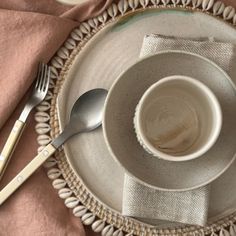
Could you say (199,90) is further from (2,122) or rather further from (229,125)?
(2,122)

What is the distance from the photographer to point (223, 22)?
1.92 ft

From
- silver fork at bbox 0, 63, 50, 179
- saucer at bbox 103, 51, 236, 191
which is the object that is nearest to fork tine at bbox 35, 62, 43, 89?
silver fork at bbox 0, 63, 50, 179

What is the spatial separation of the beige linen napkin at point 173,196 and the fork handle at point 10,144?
0.44ft

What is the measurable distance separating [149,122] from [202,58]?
8 cm

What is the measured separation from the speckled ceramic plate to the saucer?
6 cm

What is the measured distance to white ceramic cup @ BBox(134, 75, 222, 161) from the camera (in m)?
0.50

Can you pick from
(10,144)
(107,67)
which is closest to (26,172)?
(10,144)

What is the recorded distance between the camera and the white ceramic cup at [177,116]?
50 cm

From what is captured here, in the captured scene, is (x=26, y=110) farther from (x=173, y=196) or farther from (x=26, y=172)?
(x=173, y=196)

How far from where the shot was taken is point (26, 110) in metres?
0.59

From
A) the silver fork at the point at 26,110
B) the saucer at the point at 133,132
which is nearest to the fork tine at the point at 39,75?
the silver fork at the point at 26,110

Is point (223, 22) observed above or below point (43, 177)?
above

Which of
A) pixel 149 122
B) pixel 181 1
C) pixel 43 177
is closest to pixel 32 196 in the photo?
pixel 43 177

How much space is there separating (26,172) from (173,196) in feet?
0.53
